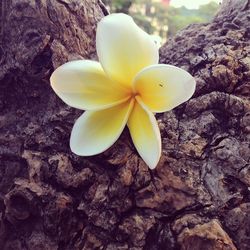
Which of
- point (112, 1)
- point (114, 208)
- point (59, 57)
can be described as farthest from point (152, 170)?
point (112, 1)

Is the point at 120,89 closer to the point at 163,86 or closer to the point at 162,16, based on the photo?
the point at 163,86

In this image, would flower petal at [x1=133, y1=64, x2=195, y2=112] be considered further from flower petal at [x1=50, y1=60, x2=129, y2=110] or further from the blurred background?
the blurred background

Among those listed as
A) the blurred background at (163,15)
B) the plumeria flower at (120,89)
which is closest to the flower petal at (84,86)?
the plumeria flower at (120,89)

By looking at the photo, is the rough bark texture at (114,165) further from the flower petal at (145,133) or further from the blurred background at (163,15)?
the blurred background at (163,15)

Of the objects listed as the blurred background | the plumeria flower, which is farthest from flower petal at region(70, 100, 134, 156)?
the blurred background

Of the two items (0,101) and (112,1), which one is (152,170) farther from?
(112,1)

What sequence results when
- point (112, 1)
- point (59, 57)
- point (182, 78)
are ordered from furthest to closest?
point (112, 1) < point (59, 57) < point (182, 78)
